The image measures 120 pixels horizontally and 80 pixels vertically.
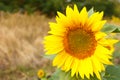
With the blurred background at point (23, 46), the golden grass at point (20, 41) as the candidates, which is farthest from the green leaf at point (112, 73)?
the golden grass at point (20, 41)

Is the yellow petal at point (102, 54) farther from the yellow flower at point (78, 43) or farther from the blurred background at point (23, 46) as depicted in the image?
the blurred background at point (23, 46)

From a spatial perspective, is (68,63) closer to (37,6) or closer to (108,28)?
(108,28)

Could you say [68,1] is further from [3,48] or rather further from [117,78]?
[3,48]

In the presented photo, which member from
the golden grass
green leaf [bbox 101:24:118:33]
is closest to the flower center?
green leaf [bbox 101:24:118:33]

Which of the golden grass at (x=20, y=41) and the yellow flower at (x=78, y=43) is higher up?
the golden grass at (x=20, y=41)

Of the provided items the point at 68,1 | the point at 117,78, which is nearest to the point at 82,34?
the point at 117,78

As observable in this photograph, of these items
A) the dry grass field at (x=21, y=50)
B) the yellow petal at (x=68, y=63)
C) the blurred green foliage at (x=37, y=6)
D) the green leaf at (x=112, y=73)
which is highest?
the blurred green foliage at (x=37, y=6)

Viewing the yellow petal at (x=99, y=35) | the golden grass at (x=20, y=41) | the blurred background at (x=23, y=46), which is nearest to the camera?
the yellow petal at (x=99, y=35)

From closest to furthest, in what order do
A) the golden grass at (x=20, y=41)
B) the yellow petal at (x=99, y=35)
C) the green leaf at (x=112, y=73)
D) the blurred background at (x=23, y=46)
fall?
the yellow petal at (x=99, y=35), the green leaf at (x=112, y=73), the blurred background at (x=23, y=46), the golden grass at (x=20, y=41)
